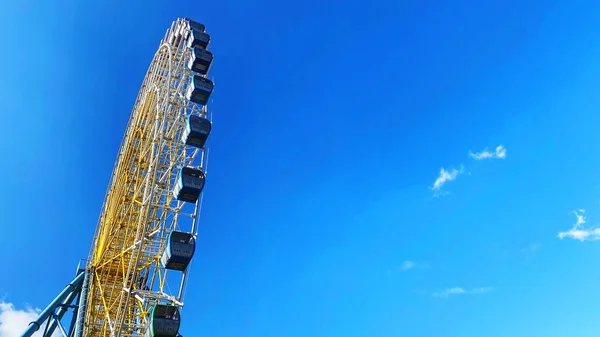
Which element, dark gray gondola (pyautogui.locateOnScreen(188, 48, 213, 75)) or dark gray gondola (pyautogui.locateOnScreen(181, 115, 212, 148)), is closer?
dark gray gondola (pyautogui.locateOnScreen(181, 115, 212, 148))

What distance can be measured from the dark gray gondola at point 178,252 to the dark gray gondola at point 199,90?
8071 millimetres

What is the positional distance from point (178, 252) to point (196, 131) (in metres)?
6.59

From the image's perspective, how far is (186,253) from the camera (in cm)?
1852

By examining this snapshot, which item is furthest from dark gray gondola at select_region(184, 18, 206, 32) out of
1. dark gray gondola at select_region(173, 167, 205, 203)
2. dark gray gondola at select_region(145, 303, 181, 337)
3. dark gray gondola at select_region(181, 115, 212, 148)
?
dark gray gondola at select_region(145, 303, 181, 337)

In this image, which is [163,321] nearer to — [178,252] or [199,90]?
[178,252]

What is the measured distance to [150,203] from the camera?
1970cm

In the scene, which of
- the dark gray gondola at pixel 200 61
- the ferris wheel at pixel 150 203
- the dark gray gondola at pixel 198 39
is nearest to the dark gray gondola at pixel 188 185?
the ferris wheel at pixel 150 203

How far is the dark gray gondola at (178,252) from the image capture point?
18.3 metres

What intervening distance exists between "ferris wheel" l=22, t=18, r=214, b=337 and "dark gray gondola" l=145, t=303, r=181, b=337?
4 cm

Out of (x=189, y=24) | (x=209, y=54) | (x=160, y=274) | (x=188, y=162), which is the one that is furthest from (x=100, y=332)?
(x=189, y=24)

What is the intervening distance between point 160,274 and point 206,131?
24.5 ft

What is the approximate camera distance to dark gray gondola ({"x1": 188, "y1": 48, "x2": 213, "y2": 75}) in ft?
80.0

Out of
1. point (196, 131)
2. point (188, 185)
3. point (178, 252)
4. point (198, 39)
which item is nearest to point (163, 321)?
point (178, 252)

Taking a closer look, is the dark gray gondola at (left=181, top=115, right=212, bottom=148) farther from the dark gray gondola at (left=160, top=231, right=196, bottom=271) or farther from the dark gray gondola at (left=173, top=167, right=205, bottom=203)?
the dark gray gondola at (left=160, top=231, right=196, bottom=271)
